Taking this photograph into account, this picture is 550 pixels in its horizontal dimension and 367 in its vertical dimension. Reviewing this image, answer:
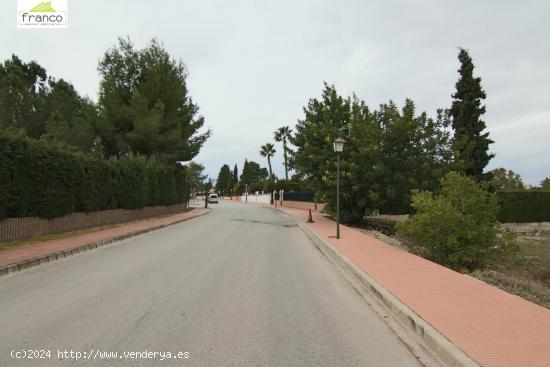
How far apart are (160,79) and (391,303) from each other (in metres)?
30.1

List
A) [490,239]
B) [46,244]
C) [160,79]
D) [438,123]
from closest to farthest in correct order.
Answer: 1. [490,239]
2. [46,244]
3. [438,123]
4. [160,79]

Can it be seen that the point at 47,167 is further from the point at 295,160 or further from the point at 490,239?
the point at 295,160

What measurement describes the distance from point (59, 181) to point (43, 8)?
6.36 m

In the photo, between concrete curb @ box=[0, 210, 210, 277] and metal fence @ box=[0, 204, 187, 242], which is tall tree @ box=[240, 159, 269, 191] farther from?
concrete curb @ box=[0, 210, 210, 277]

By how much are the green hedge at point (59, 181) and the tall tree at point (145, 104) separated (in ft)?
15.0

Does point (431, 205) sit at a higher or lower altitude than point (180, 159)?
lower

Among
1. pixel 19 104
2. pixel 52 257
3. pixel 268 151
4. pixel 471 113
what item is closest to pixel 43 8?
pixel 52 257

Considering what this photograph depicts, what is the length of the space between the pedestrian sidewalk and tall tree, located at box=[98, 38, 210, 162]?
24024 millimetres

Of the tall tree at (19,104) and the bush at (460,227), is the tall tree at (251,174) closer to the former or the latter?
the tall tree at (19,104)

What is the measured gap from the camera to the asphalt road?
474 centimetres

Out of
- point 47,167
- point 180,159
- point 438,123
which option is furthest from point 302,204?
point 47,167

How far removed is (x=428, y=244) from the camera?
1280 centimetres

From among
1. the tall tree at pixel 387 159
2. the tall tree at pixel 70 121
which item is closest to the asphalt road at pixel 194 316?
the tall tree at pixel 387 159

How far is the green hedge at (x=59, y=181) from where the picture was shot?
46.1 ft
